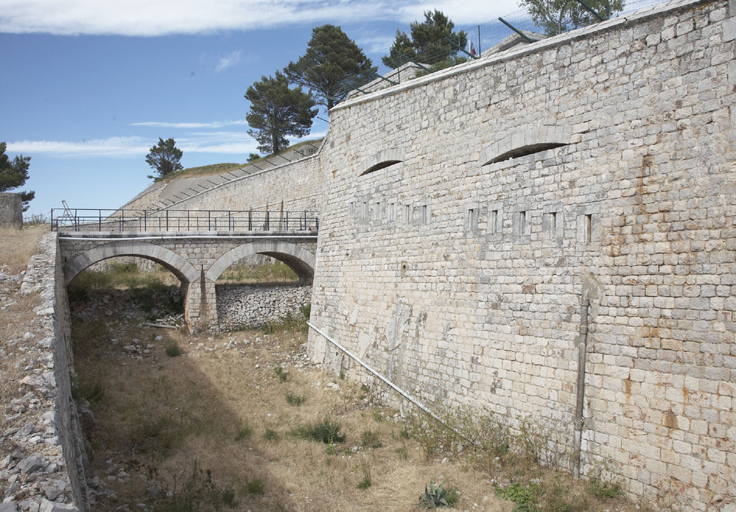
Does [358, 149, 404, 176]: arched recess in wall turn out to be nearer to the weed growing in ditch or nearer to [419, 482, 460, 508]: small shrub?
[419, 482, 460, 508]: small shrub

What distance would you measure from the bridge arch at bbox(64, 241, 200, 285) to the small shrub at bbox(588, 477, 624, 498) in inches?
483

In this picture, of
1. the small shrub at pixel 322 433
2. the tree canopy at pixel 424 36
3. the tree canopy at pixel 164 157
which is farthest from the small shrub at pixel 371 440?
the tree canopy at pixel 164 157

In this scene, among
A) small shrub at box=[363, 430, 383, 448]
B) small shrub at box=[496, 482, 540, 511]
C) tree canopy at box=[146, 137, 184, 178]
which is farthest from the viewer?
tree canopy at box=[146, 137, 184, 178]

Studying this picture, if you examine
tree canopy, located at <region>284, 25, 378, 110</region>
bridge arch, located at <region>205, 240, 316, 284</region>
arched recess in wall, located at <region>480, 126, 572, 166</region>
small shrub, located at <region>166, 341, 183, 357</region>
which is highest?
tree canopy, located at <region>284, 25, 378, 110</region>

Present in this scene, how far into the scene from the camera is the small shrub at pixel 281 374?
12.9m

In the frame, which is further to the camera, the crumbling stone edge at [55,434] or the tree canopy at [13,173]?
the tree canopy at [13,173]

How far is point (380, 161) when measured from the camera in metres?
12.0

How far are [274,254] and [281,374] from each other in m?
5.39

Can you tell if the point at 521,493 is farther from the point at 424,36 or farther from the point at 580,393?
the point at 424,36

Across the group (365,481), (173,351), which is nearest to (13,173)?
(173,351)

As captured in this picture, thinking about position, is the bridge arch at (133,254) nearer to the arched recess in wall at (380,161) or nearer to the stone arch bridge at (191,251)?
the stone arch bridge at (191,251)

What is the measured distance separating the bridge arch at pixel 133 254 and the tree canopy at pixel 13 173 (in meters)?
18.9

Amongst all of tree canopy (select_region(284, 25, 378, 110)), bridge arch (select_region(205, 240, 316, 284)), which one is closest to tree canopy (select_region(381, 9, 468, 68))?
tree canopy (select_region(284, 25, 378, 110))

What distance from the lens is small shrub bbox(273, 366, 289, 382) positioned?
1292cm
